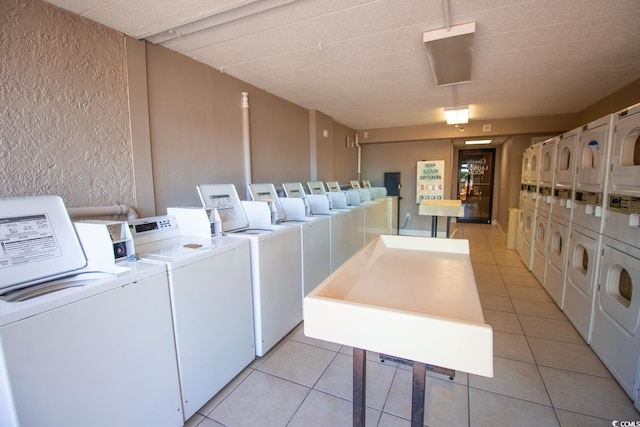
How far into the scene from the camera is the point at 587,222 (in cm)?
230

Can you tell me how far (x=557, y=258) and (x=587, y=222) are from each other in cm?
79

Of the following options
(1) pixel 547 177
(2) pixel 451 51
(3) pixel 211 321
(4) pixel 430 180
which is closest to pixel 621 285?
(1) pixel 547 177

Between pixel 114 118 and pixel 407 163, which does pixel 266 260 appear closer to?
pixel 114 118

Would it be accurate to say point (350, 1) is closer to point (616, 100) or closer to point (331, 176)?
point (331, 176)

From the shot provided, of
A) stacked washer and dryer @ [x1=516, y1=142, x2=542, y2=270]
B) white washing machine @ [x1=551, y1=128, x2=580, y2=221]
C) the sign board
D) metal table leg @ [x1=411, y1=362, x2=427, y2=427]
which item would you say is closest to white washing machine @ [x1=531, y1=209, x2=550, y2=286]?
stacked washer and dryer @ [x1=516, y1=142, x2=542, y2=270]

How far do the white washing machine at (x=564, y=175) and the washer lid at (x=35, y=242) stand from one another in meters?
3.70

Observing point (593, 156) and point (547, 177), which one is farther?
point (547, 177)

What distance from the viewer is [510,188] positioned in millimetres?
6176

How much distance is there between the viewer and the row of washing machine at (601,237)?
68.7 inches

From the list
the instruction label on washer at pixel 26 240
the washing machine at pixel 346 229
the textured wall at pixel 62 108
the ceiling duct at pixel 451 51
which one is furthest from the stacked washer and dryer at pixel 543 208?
the instruction label on washer at pixel 26 240

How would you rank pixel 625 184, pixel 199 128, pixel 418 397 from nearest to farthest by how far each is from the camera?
1. pixel 418 397
2. pixel 625 184
3. pixel 199 128

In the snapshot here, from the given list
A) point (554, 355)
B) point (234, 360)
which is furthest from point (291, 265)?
point (554, 355)

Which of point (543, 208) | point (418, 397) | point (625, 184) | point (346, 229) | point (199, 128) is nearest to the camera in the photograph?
point (418, 397)

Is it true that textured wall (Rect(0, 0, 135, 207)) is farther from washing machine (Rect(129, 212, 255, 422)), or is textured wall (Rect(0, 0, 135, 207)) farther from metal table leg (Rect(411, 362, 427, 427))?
metal table leg (Rect(411, 362, 427, 427))
